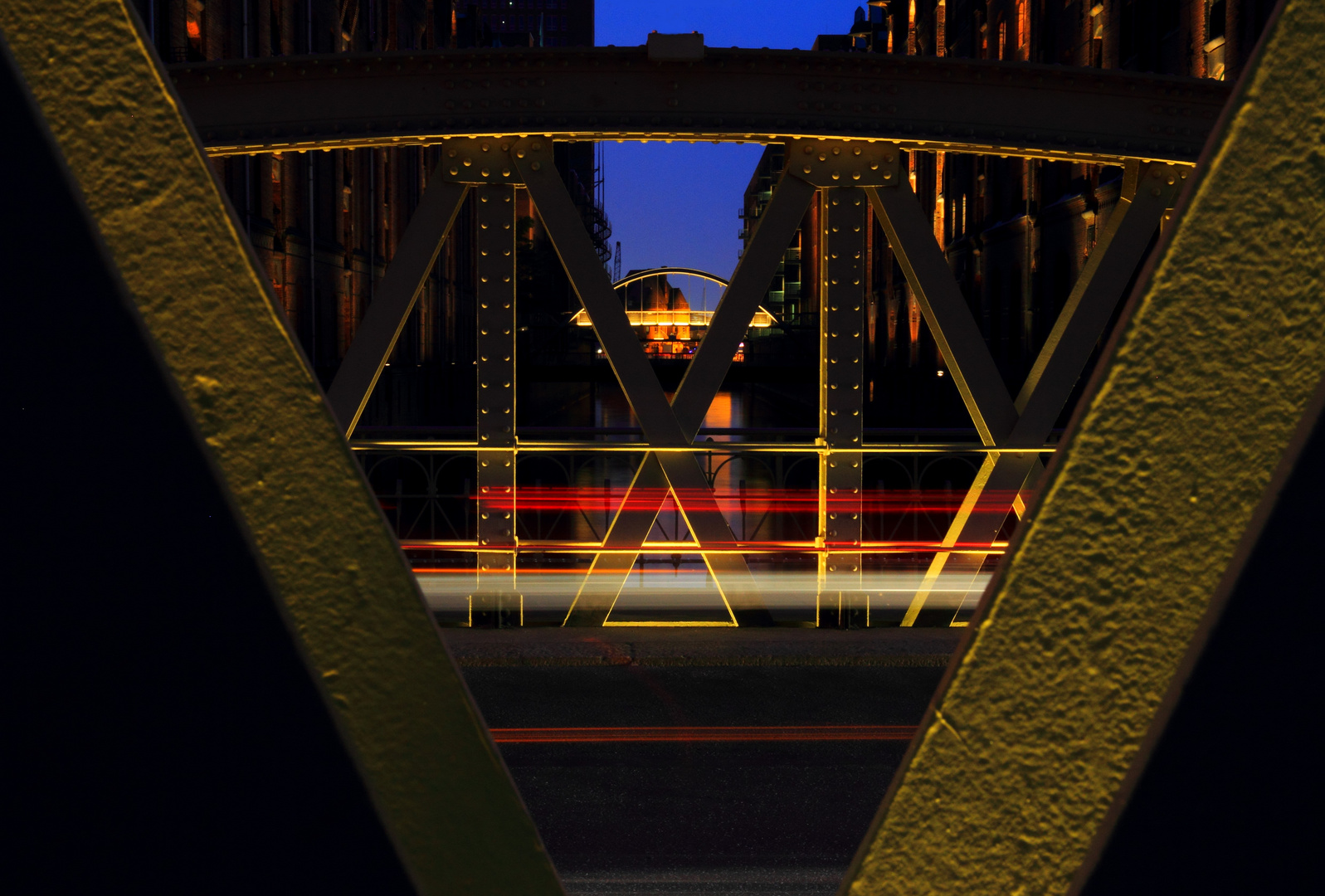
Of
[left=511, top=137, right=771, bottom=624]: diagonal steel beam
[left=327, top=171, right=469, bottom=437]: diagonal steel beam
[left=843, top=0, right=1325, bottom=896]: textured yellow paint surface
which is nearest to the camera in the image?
[left=843, top=0, right=1325, bottom=896]: textured yellow paint surface

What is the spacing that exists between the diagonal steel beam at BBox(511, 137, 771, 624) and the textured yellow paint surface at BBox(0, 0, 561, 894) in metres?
6.74

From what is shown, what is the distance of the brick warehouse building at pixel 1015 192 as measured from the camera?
2483 cm

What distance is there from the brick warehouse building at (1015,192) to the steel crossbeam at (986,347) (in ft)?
39.7

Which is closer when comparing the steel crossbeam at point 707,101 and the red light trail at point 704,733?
the red light trail at point 704,733

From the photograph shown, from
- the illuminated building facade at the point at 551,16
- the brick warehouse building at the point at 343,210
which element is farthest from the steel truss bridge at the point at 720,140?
the illuminated building facade at the point at 551,16

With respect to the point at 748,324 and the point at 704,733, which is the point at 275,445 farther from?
the point at 748,324

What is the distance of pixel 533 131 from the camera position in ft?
24.9

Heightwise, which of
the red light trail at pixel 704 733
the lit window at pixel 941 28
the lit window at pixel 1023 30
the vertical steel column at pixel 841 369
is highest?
the lit window at pixel 941 28

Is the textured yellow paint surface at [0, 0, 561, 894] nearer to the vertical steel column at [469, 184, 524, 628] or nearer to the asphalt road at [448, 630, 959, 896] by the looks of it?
the asphalt road at [448, 630, 959, 896]

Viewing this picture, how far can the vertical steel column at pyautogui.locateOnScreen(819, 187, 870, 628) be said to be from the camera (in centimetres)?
807

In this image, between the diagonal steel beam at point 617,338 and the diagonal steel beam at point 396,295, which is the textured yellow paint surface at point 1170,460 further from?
the diagonal steel beam at point 396,295

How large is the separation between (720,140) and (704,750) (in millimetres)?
4206

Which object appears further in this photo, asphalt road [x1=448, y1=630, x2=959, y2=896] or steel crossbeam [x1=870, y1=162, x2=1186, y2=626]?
Answer: steel crossbeam [x1=870, y1=162, x2=1186, y2=626]

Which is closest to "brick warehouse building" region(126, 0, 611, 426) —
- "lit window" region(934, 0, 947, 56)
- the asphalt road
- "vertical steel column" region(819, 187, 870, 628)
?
"vertical steel column" region(819, 187, 870, 628)
